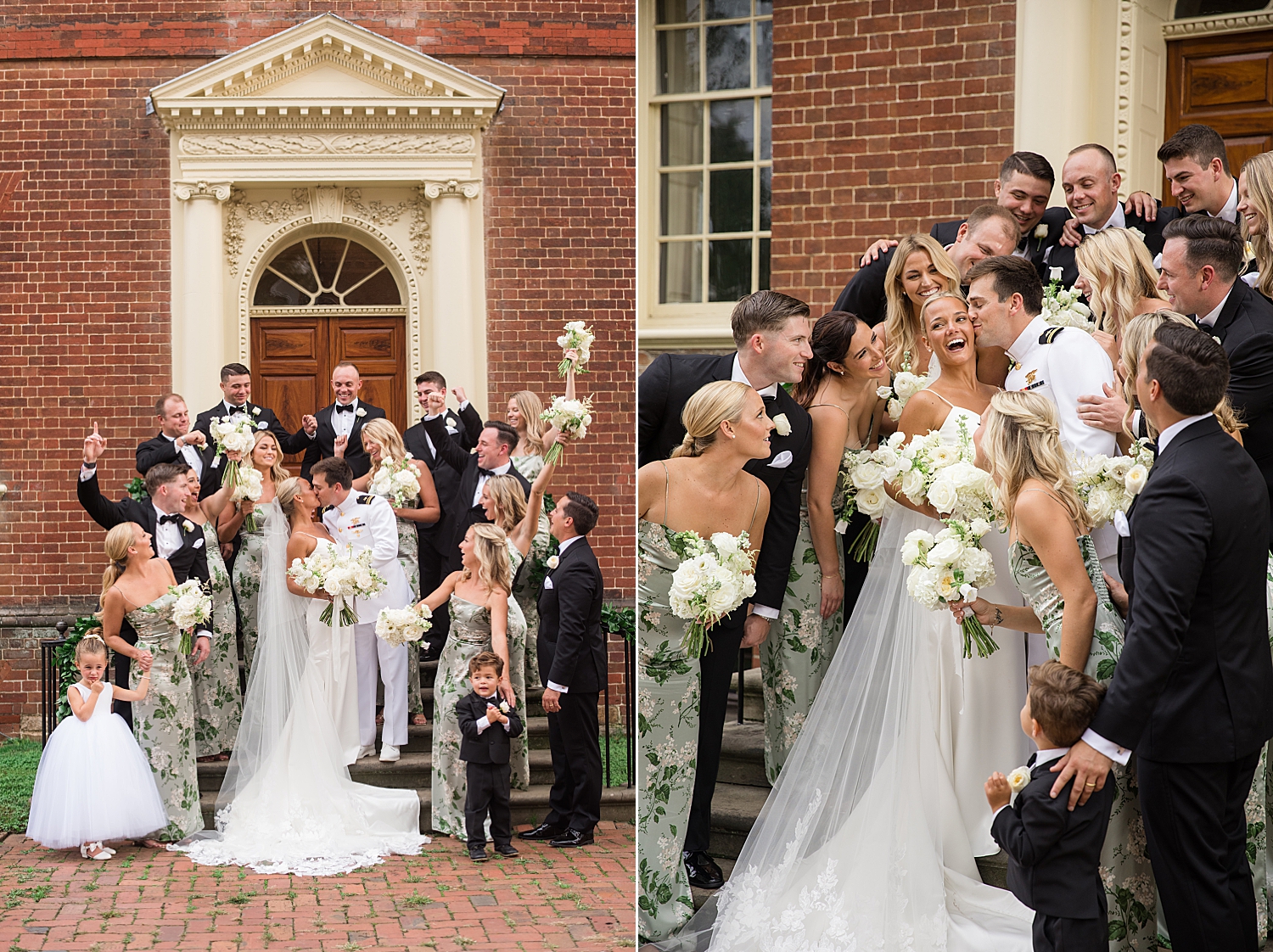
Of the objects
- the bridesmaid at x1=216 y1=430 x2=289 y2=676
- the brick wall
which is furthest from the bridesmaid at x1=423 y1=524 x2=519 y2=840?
the brick wall

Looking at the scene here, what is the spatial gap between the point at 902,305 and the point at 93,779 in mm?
Answer: 3811

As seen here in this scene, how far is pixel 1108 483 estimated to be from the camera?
3062 mm

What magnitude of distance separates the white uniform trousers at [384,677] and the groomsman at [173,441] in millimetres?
1044

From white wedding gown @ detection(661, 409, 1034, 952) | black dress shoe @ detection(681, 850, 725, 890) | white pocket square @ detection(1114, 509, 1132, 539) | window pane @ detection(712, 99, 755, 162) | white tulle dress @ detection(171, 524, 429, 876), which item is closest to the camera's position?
white pocket square @ detection(1114, 509, 1132, 539)

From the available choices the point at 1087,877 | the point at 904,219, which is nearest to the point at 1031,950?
the point at 1087,877

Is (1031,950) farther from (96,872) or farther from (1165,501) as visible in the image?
(96,872)

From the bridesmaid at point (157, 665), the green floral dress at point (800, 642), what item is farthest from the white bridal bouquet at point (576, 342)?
the bridesmaid at point (157, 665)

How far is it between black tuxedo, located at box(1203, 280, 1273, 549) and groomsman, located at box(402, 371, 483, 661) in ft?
10.3

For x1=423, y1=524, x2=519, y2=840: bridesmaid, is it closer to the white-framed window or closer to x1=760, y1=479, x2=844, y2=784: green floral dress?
x1=760, y1=479, x2=844, y2=784: green floral dress

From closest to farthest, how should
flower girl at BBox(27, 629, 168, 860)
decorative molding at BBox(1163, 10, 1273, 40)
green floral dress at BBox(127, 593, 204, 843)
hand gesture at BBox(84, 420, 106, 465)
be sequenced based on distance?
flower girl at BBox(27, 629, 168, 860) < hand gesture at BBox(84, 420, 106, 465) < green floral dress at BBox(127, 593, 204, 843) < decorative molding at BBox(1163, 10, 1273, 40)

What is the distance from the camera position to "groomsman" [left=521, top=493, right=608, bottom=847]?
17.1 ft

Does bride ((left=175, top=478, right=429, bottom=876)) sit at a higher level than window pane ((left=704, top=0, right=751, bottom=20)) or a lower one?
lower

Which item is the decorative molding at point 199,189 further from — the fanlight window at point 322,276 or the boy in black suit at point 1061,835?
the boy in black suit at point 1061,835

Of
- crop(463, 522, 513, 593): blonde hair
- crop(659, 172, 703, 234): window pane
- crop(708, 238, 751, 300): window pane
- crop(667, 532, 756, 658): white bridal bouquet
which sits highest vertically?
crop(659, 172, 703, 234): window pane
